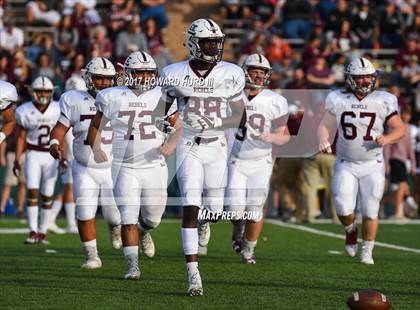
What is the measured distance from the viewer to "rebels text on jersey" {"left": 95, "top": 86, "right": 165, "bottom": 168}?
27.8 feet

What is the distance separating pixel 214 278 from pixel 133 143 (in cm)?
121

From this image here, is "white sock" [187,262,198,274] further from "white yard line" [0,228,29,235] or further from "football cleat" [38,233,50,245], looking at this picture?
"white yard line" [0,228,29,235]

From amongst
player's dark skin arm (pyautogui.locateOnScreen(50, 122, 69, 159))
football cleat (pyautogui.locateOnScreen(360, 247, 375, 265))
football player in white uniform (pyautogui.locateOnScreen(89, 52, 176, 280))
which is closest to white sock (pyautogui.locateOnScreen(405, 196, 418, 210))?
football cleat (pyautogui.locateOnScreen(360, 247, 375, 265))

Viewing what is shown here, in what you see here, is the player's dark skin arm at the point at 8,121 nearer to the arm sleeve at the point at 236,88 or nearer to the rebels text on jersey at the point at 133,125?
the rebels text on jersey at the point at 133,125

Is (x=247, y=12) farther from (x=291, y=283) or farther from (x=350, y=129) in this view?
(x=291, y=283)

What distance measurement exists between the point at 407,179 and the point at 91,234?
791 cm

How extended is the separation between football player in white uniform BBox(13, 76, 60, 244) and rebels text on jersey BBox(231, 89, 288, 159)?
2.81m

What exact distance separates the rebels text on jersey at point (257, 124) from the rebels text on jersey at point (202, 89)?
1.95m

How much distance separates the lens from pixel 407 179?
1619 cm

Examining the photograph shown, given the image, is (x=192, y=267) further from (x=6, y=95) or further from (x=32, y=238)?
(x=32, y=238)

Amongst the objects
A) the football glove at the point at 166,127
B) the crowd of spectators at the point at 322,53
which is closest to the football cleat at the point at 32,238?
the football glove at the point at 166,127

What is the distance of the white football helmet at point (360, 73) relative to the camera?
9961 mm

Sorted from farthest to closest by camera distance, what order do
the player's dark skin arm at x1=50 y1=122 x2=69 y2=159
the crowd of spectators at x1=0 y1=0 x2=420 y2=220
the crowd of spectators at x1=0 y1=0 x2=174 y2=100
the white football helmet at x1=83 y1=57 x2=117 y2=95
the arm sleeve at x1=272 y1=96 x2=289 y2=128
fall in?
the crowd of spectators at x1=0 y1=0 x2=174 y2=100, the crowd of spectators at x1=0 y1=0 x2=420 y2=220, the arm sleeve at x1=272 y1=96 x2=289 y2=128, the white football helmet at x1=83 y1=57 x2=117 y2=95, the player's dark skin arm at x1=50 y1=122 x2=69 y2=159

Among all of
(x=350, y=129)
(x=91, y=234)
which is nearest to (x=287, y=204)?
(x=350, y=129)
